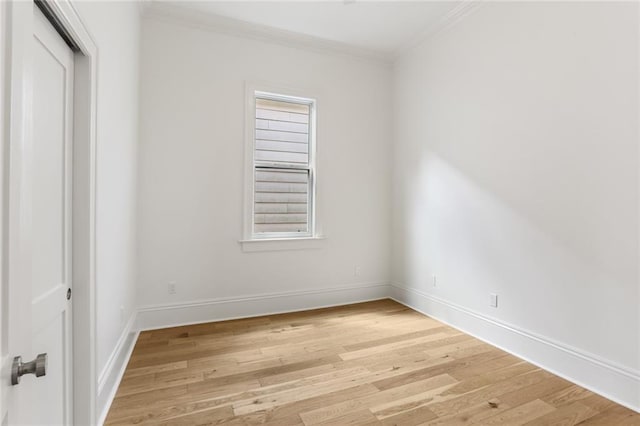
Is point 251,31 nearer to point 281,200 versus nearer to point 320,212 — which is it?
point 281,200

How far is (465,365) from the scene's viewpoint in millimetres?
2428

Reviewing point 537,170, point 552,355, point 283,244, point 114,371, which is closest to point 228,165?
point 283,244

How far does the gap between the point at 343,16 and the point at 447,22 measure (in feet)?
3.45

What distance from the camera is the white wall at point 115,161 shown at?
5.74 feet

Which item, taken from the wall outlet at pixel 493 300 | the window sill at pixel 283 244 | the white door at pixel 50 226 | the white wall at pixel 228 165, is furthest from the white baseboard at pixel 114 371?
the wall outlet at pixel 493 300

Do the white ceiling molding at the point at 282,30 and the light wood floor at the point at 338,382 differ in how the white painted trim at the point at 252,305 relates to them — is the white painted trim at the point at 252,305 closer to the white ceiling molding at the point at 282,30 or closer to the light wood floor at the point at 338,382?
the light wood floor at the point at 338,382

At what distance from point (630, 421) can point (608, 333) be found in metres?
0.48

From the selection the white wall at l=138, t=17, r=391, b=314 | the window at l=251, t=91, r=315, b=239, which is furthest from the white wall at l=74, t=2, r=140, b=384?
the window at l=251, t=91, r=315, b=239

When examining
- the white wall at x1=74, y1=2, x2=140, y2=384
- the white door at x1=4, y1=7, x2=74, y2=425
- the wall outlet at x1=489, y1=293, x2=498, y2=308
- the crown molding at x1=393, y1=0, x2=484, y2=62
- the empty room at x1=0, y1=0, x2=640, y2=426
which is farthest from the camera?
the crown molding at x1=393, y1=0, x2=484, y2=62

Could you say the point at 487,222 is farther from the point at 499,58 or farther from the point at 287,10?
the point at 287,10

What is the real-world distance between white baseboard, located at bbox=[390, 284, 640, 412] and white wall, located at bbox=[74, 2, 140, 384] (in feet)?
9.64

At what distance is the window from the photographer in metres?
3.54

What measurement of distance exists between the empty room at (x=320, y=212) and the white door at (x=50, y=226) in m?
0.01

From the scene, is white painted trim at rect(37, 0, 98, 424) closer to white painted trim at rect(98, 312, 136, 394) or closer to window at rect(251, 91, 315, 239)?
white painted trim at rect(98, 312, 136, 394)
